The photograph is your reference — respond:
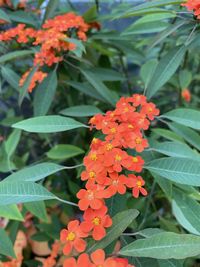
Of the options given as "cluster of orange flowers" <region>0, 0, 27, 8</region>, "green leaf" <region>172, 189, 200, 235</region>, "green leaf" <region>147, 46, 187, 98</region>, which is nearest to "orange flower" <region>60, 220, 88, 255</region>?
"green leaf" <region>172, 189, 200, 235</region>

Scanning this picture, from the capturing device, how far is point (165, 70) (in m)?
1.02

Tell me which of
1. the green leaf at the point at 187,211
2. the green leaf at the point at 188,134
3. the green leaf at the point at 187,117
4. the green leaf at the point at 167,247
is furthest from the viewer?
the green leaf at the point at 188,134

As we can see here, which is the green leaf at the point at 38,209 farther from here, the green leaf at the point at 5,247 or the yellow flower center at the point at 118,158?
the yellow flower center at the point at 118,158

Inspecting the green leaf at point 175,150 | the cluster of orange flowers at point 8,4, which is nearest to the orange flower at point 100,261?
the green leaf at point 175,150

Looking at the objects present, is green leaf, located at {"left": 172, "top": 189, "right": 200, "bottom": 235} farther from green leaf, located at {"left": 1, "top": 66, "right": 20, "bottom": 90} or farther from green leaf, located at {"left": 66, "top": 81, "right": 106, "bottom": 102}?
green leaf, located at {"left": 1, "top": 66, "right": 20, "bottom": 90}

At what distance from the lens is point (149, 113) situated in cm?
92

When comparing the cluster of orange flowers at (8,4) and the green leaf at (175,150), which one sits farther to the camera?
the cluster of orange flowers at (8,4)

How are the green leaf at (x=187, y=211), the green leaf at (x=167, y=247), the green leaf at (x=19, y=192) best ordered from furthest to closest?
the green leaf at (x=187, y=211) < the green leaf at (x=19, y=192) < the green leaf at (x=167, y=247)

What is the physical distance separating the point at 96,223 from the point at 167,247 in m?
0.12

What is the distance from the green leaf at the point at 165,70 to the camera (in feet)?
3.32

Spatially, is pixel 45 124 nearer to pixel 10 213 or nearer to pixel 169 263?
pixel 10 213

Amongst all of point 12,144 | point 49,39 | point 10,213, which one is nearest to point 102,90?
point 49,39

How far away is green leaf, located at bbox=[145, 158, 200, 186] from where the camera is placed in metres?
0.77

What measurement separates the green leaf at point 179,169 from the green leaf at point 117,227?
128 mm
